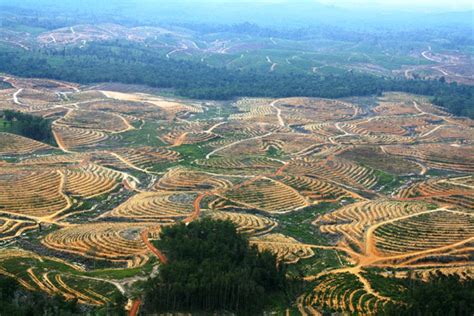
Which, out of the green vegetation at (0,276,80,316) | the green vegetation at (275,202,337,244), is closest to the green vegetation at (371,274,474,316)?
the green vegetation at (275,202,337,244)

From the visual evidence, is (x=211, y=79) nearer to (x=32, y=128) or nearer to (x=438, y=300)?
(x=32, y=128)

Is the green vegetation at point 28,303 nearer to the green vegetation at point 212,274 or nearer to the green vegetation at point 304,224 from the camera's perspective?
the green vegetation at point 212,274

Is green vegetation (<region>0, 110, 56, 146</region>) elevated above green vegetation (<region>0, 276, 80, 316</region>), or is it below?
below

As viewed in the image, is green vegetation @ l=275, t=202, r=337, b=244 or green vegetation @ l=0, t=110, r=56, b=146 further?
green vegetation @ l=0, t=110, r=56, b=146

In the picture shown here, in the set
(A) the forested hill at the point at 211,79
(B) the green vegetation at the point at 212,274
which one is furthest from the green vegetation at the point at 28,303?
(A) the forested hill at the point at 211,79

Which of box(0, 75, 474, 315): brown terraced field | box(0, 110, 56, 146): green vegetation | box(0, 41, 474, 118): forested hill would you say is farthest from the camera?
box(0, 41, 474, 118): forested hill

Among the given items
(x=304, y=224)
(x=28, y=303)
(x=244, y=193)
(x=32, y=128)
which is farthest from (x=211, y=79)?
(x=28, y=303)

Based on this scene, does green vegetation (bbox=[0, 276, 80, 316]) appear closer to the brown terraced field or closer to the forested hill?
the brown terraced field
